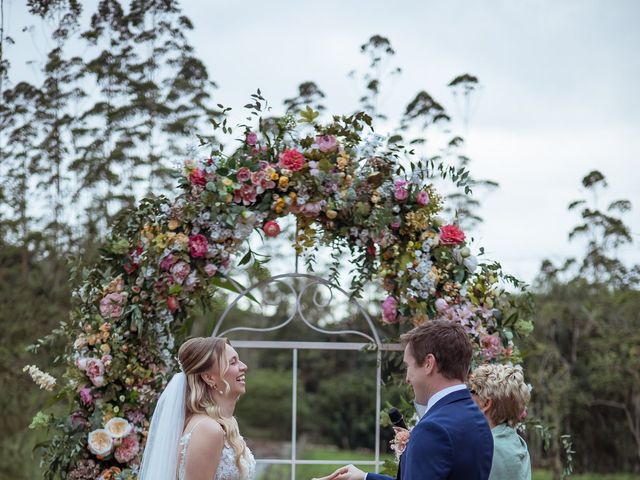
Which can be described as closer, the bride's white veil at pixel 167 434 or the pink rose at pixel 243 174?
the bride's white veil at pixel 167 434

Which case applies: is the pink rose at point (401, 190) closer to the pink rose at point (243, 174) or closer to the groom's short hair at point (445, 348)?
the pink rose at point (243, 174)

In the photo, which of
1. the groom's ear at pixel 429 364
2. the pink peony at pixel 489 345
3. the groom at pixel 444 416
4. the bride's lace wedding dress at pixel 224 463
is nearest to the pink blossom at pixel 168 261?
the bride's lace wedding dress at pixel 224 463

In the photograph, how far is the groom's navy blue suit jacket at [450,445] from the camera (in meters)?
2.92

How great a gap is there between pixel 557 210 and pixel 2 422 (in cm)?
755

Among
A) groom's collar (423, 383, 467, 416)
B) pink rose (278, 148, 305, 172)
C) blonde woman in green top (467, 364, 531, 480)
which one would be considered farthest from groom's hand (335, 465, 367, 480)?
pink rose (278, 148, 305, 172)

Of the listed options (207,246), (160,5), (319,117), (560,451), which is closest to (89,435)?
(207,246)

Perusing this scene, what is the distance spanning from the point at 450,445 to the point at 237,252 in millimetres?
2298

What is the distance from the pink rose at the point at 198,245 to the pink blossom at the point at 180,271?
0.08 meters

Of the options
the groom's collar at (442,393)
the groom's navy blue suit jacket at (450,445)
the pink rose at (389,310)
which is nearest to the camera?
the groom's navy blue suit jacket at (450,445)

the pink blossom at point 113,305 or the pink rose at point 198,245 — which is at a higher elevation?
the pink rose at point 198,245

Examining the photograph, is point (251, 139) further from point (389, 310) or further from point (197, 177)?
point (389, 310)

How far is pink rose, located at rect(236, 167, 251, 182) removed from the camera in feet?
15.7

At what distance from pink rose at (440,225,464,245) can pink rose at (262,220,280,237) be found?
37.8 inches

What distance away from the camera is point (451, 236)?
16.1 feet
